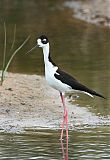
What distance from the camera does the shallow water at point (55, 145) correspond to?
29.3 feet

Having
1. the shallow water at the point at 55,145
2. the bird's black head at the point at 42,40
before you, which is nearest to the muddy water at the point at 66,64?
the shallow water at the point at 55,145

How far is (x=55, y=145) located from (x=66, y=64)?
796cm

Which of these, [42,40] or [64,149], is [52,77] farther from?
[64,149]

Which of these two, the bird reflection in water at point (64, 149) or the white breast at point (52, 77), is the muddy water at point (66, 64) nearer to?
the bird reflection in water at point (64, 149)

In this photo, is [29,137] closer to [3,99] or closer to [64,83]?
[64,83]

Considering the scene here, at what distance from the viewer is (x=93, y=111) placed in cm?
1221

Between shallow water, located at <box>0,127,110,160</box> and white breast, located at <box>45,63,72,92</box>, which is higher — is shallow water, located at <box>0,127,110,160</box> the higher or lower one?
the lower one

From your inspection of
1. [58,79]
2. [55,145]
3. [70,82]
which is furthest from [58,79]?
[55,145]

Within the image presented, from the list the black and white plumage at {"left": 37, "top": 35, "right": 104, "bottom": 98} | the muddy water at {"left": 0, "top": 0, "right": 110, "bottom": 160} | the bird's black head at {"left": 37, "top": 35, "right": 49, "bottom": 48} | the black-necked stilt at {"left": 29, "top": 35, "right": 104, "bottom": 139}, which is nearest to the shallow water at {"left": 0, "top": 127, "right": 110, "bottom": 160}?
the muddy water at {"left": 0, "top": 0, "right": 110, "bottom": 160}

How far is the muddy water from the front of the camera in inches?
367

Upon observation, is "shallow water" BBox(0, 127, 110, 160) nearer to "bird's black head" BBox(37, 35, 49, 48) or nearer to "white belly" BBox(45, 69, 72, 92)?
"white belly" BBox(45, 69, 72, 92)

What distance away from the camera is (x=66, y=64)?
1756 cm

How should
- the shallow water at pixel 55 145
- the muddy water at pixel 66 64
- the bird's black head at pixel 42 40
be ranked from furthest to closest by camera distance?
1. the bird's black head at pixel 42 40
2. the muddy water at pixel 66 64
3. the shallow water at pixel 55 145

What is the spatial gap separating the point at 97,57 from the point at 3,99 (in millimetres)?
5926
